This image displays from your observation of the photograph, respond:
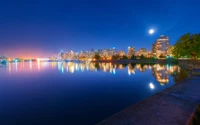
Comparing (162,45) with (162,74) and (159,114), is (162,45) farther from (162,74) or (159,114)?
(159,114)

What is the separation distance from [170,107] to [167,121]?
172 cm

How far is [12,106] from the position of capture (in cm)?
1130

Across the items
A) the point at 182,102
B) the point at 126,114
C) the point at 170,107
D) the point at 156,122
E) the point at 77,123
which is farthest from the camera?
the point at 77,123

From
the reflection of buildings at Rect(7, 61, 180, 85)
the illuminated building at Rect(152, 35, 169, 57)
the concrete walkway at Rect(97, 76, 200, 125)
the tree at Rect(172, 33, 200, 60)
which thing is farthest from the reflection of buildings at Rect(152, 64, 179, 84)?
the illuminated building at Rect(152, 35, 169, 57)

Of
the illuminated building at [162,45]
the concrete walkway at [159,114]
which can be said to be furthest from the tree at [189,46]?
the illuminated building at [162,45]

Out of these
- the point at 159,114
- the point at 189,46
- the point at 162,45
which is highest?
the point at 162,45

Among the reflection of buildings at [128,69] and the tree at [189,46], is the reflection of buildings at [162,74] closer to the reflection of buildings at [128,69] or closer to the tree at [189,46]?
the reflection of buildings at [128,69]

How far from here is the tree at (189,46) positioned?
3272 centimetres

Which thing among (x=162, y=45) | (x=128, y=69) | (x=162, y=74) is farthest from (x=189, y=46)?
(x=162, y=45)

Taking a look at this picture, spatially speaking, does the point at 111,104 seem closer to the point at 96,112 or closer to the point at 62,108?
the point at 96,112

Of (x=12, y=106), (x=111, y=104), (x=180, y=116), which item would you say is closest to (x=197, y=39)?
(x=111, y=104)

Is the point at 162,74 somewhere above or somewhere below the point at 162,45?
below

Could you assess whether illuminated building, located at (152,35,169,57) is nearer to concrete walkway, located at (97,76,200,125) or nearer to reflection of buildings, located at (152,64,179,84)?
reflection of buildings, located at (152,64,179,84)

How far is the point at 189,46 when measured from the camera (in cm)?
3453
